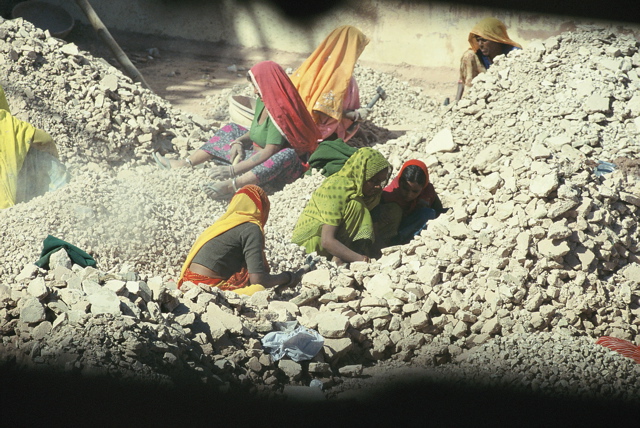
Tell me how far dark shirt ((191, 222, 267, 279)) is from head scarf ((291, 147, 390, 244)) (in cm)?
78

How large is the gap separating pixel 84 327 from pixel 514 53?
473 centimetres

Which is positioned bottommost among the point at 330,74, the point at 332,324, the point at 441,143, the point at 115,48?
the point at 332,324

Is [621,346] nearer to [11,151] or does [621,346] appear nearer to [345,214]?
[345,214]

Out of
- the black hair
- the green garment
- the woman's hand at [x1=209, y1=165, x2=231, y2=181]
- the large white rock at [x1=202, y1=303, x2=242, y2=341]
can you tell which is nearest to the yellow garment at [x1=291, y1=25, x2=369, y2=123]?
the green garment

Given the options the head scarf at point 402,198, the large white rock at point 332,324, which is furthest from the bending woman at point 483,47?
the large white rock at point 332,324

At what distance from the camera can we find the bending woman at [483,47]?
23.1 feet

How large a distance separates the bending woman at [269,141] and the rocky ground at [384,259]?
0.25 m

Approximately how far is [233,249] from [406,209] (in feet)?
5.31

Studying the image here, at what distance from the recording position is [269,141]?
A: 6270mm

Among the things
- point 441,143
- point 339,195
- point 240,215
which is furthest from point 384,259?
point 441,143

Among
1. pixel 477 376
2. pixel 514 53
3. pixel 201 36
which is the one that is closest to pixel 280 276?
pixel 477 376

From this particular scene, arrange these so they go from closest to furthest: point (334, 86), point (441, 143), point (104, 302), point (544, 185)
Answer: point (104, 302) < point (544, 185) < point (441, 143) < point (334, 86)

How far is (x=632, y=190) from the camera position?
465 centimetres

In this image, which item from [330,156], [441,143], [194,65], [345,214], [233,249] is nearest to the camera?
[233,249]
